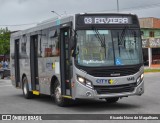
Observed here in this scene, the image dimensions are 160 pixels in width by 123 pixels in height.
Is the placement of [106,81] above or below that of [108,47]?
below

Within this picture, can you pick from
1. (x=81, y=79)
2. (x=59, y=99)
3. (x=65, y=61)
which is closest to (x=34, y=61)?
(x=59, y=99)

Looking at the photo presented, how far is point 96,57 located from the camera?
539 inches

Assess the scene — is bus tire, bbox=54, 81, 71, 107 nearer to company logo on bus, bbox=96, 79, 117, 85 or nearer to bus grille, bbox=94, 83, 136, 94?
bus grille, bbox=94, 83, 136, 94

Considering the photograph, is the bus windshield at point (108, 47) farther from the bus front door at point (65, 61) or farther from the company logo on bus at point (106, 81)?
the bus front door at point (65, 61)

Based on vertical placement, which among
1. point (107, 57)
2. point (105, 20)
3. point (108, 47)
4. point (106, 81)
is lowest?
point (106, 81)

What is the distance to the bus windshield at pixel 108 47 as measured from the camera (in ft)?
44.8

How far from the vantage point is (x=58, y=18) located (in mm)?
15289

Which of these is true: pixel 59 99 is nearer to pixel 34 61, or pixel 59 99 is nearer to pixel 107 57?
pixel 107 57

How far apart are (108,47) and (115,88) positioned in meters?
1.31

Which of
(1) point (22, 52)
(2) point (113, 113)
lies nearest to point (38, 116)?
(2) point (113, 113)

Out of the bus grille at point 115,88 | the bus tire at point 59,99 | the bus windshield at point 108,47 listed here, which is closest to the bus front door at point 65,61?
the bus tire at point 59,99

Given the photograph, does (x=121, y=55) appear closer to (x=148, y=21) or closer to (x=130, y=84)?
(x=130, y=84)

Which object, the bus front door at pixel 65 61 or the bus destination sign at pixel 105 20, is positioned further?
the bus front door at pixel 65 61

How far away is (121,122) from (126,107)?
353 centimetres
